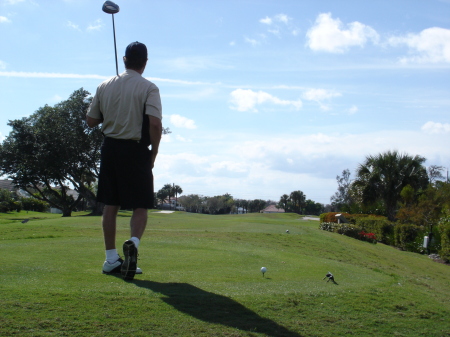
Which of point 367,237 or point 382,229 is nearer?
point 367,237

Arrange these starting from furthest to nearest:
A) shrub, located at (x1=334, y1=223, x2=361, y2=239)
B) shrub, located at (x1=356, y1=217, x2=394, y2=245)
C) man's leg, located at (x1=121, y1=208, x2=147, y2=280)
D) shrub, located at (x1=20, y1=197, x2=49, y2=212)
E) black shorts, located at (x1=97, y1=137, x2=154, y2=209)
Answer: shrub, located at (x1=20, y1=197, x2=49, y2=212), shrub, located at (x1=356, y1=217, x2=394, y2=245), shrub, located at (x1=334, y1=223, x2=361, y2=239), black shorts, located at (x1=97, y1=137, x2=154, y2=209), man's leg, located at (x1=121, y1=208, x2=147, y2=280)

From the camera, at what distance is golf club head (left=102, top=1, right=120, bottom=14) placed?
606 centimetres

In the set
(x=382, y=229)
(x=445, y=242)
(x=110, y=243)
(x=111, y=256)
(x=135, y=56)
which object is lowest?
(x=445, y=242)

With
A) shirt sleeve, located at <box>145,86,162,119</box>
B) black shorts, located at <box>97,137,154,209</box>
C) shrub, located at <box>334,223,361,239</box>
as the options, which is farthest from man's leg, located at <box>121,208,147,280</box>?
shrub, located at <box>334,223,361,239</box>

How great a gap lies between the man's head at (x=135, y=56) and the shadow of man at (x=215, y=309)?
222 cm

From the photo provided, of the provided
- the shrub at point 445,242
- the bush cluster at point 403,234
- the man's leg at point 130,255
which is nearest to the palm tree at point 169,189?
the bush cluster at point 403,234

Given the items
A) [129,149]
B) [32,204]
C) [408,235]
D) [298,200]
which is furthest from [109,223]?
[298,200]

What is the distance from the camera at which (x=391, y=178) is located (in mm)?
35312

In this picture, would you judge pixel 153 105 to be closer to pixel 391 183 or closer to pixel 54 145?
pixel 391 183

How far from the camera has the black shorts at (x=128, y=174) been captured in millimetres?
4609

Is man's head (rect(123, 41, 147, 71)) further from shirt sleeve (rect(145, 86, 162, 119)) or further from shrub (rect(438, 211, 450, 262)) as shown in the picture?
shrub (rect(438, 211, 450, 262))

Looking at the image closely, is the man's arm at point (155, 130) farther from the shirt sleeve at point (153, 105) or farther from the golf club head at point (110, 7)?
the golf club head at point (110, 7)

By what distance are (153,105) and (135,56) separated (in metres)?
0.68

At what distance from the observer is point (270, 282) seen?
500 cm
